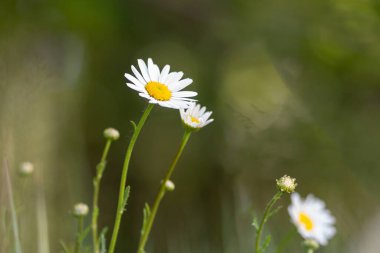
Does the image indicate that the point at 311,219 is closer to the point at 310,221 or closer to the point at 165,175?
the point at 310,221

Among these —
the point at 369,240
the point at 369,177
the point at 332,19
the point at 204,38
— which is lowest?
the point at 369,240

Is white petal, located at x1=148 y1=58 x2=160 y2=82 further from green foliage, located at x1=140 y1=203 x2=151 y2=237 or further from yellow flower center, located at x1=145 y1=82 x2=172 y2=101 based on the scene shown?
green foliage, located at x1=140 y1=203 x2=151 y2=237

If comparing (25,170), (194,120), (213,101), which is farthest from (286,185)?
(213,101)

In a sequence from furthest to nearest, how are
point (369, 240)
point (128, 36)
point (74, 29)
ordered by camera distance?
point (128, 36), point (74, 29), point (369, 240)

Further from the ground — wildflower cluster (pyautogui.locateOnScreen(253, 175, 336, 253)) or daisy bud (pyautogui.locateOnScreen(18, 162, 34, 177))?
daisy bud (pyautogui.locateOnScreen(18, 162, 34, 177))

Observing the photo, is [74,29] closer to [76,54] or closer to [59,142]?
[76,54]

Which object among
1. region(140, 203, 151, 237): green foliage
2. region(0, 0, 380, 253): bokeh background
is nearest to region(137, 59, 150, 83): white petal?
region(140, 203, 151, 237): green foliage

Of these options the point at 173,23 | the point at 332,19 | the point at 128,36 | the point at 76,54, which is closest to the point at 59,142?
the point at 76,54
